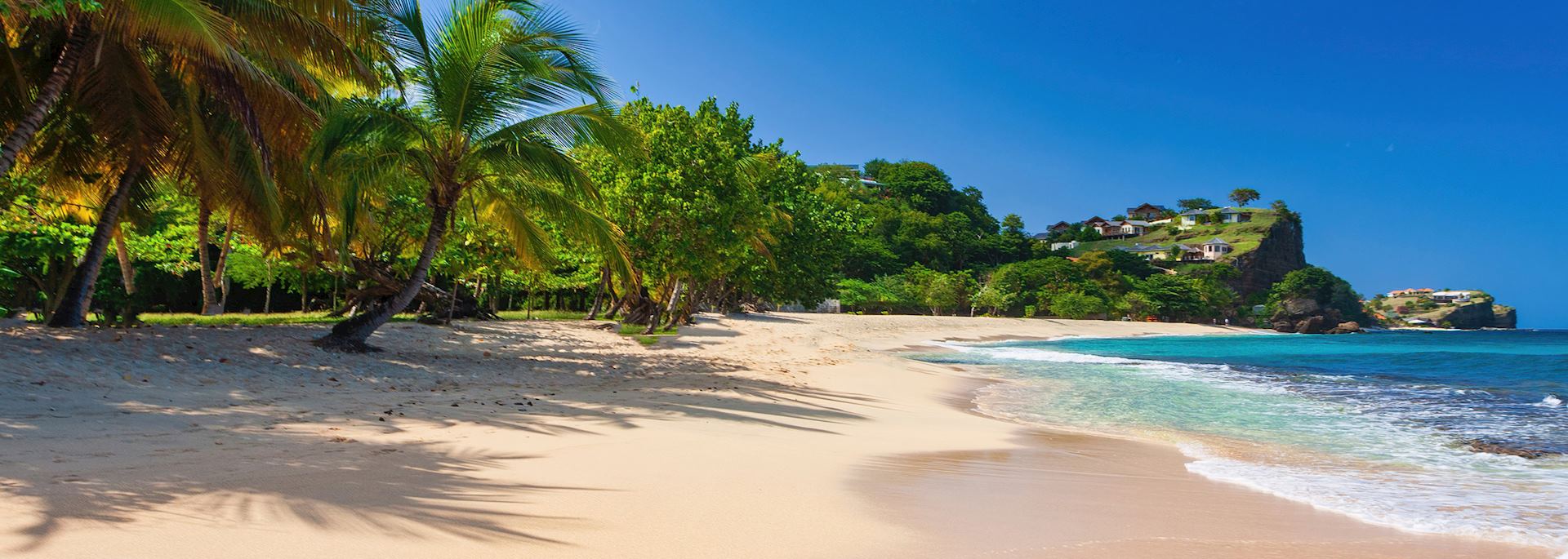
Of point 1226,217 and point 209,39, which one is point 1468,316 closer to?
point 1226,217

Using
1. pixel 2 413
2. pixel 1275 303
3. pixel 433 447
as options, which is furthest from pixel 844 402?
pixel 1275 303

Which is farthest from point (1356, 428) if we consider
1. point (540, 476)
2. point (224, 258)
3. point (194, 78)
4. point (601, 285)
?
point (224, 258)

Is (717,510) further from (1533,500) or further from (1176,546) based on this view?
(1533,500)

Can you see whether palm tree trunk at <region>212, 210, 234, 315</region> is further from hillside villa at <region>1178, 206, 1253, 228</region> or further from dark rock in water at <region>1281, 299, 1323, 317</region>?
hillside villa at <region>1178, 206, 1253, 228</region>

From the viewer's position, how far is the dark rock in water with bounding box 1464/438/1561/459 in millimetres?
7027

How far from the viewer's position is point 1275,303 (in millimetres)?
91625

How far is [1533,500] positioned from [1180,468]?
Result: 2.02 metres

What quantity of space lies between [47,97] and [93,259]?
2835 mm

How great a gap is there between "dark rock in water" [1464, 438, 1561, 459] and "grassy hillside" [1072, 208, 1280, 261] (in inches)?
4214

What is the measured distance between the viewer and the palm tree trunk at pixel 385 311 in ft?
34.4

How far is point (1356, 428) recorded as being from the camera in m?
8.81

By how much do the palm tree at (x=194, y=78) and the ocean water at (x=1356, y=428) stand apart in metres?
9.13

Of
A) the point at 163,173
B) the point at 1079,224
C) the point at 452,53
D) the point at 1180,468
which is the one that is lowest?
the point at 1180,468

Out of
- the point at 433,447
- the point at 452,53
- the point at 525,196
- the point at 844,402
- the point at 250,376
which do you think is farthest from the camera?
the point at 525,196
